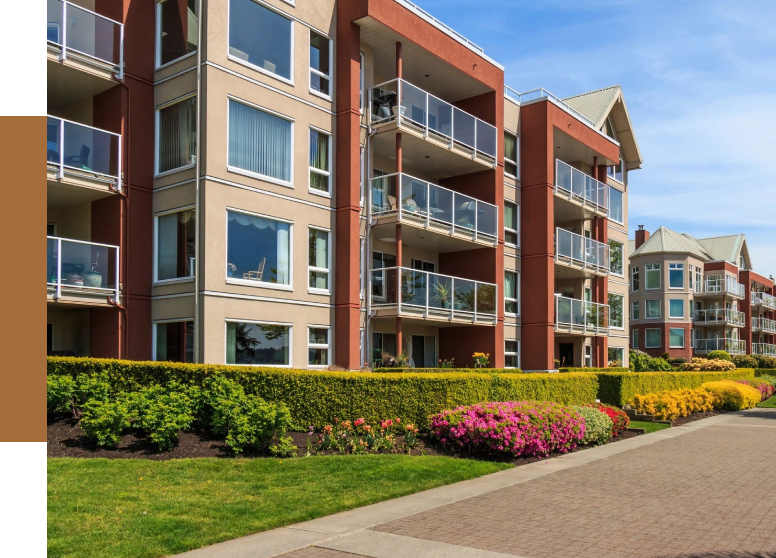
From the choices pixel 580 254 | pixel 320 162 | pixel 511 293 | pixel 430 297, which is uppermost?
pixel 320 162

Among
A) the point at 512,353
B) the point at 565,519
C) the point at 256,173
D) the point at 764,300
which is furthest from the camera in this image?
the point at 764,300

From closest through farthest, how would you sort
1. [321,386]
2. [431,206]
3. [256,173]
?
1. [321,386]
2. [256,173]
3. [431,206]

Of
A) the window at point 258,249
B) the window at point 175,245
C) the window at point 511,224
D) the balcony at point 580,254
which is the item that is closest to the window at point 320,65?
the window at point 258,249

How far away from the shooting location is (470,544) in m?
7.69

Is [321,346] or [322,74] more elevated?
[322,74]

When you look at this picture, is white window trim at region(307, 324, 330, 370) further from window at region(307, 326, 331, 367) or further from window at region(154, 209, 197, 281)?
window at region(154, 209, 197, 281)

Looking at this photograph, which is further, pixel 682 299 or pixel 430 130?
pixel 682 299

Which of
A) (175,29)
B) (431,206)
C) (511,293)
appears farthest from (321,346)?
(511,293)

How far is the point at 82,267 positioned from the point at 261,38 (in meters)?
7.61

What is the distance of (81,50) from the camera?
59.3 feet

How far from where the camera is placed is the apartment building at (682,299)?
210 feet

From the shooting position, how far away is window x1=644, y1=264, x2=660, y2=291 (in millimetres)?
64875

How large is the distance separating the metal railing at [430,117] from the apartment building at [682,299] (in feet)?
141

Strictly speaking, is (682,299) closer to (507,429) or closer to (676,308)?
(676,308)
